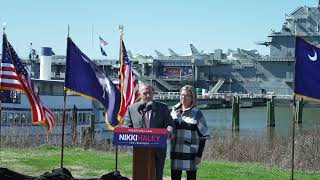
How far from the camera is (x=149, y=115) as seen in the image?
8312mm

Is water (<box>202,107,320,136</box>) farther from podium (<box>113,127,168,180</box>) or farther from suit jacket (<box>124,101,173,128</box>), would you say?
podium (<box>113,127,168,180</box>)

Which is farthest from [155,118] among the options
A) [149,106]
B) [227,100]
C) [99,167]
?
[227,100]

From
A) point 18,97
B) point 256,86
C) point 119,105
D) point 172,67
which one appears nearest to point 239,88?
point 256,86

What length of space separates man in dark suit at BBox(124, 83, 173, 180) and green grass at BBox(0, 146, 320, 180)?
411 centimetres

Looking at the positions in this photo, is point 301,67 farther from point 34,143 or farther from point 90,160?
point 34,143

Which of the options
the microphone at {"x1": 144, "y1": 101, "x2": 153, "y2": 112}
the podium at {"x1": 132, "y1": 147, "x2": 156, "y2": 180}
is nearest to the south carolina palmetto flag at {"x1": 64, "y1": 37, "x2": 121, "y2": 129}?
the microphone at {"x1": 144, "y1": 101, "x2": 153, "y2": 112}

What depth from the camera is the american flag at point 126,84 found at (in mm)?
11680

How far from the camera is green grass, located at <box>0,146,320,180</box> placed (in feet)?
41.6

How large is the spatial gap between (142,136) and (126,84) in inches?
170

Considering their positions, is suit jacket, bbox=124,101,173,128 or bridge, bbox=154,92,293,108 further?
bridge, bbox=154,92,293,108

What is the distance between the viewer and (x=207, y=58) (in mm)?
127688

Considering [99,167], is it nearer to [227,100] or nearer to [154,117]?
[154,117]

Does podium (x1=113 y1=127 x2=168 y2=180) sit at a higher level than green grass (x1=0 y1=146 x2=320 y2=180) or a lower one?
higher

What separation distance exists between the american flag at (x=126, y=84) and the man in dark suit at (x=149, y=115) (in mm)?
2947
